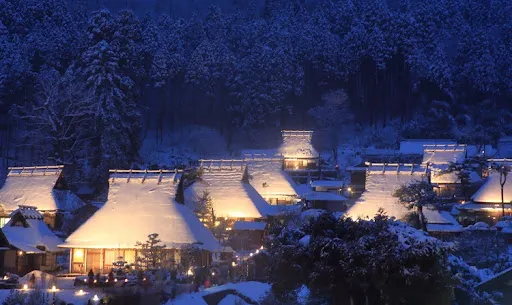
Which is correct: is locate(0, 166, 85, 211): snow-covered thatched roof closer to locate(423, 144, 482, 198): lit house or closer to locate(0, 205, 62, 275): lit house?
locate(0, 205, 62, 275): lit house

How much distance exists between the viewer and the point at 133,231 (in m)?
35.3

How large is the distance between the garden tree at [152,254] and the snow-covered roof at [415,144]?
108 ft

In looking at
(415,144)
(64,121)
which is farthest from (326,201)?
(64,121)

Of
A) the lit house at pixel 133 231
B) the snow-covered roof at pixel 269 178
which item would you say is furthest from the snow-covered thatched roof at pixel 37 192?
the snow-covered roof at pixel 269 178

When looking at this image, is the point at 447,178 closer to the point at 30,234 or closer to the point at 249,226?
the point at 249,226

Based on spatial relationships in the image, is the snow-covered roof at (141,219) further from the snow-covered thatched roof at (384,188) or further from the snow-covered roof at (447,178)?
the snow-covered roof at (447,178)

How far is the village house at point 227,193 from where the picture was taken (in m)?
44.5

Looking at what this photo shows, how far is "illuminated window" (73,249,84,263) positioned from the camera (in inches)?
1400

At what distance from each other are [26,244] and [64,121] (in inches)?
837

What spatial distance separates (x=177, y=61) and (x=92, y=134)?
21288mm

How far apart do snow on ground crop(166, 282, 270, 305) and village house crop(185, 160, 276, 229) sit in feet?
52.9

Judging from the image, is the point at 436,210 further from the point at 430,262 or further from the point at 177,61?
the point at 177,61

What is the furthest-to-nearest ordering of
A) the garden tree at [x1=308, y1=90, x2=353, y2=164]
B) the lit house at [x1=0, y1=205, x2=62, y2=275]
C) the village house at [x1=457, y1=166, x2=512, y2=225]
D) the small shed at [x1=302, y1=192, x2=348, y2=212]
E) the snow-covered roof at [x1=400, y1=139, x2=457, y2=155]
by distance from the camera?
the garden tree at [x1=308, y1=90, x2=353, y2=164] → the snow-covered roof at [x1=400, y1=139, x2=457, y2=155] → the small shed at [x1=302, y1=192, x2=348, y2=212] → the village house at [x1=457, y1=166, x2=512, y2=225] → the lit house at [x1=0, y1=205, x2=62, y2=275]

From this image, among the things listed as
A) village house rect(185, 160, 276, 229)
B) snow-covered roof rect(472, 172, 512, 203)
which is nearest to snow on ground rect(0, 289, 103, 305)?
village house rect(185, 160, 276, 229)
